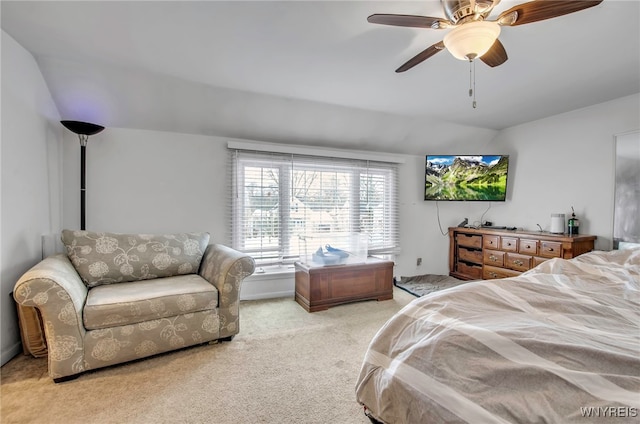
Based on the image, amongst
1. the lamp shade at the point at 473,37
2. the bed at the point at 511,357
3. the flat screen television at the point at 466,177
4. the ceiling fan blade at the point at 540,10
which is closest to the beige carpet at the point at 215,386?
the bed at the point at 511,357

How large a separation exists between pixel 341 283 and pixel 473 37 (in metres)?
2.49

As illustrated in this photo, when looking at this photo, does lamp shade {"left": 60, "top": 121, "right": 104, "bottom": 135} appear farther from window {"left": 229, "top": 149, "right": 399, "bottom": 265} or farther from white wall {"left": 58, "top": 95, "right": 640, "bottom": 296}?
window {"left": 229, "top": 149, "right": 399, "bottom": 265}

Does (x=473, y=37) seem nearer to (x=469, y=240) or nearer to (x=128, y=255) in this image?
(x=128, y=255)

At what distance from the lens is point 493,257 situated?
3.82 metres

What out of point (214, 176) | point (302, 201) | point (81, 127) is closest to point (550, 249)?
point (302, 201)

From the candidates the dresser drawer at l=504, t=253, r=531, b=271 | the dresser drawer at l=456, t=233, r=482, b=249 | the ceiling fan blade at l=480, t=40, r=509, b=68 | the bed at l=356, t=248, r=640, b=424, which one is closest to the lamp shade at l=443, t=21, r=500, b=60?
the ceiling fan blade at l=480, t=40, r=509, b=68

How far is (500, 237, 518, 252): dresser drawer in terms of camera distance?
11.7ft

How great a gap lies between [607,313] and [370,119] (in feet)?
9.65

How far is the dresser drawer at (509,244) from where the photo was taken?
3564 millimetres

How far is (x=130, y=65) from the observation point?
2393 millimetres

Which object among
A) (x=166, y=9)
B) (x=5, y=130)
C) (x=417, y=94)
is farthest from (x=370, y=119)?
(x=5, y=130)

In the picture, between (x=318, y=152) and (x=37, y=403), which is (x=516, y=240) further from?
(x=37, y=403)

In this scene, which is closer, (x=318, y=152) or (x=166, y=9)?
(x=166, y=9)

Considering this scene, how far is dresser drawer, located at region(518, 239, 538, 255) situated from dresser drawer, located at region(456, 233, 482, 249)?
0.59m
